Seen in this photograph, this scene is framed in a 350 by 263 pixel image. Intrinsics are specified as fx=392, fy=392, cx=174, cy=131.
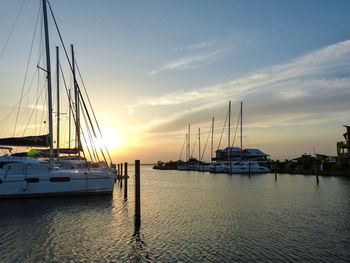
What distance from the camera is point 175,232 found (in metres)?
21.9

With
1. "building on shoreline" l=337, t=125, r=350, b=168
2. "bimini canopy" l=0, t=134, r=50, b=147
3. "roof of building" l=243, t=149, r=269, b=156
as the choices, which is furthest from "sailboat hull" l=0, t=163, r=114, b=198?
"roof of building" l=243, t=149, r=269, b=156

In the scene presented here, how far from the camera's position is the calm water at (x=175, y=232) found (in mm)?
16875

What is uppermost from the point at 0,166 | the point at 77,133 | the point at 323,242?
the point at 77,133

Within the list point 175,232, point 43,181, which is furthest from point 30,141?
point 175,232

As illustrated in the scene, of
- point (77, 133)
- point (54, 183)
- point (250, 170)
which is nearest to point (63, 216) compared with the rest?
point (54, 183)

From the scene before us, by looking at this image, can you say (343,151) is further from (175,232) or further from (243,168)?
(175,232)

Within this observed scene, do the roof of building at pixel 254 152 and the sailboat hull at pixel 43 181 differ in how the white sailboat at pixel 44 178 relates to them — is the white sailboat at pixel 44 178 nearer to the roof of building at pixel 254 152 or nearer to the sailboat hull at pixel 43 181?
the sailboat hull at pixel 43 181

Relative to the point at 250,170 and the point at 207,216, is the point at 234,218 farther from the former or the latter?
the point at 250,170

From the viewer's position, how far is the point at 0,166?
3641 centimetres

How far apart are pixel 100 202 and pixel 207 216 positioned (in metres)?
11.7

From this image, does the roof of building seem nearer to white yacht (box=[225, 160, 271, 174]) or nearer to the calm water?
white yacht (box=[225, 160, 271, 174])

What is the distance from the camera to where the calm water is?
16875mm

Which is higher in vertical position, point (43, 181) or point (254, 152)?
point (254, 152)

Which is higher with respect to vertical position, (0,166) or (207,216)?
(0,166)
